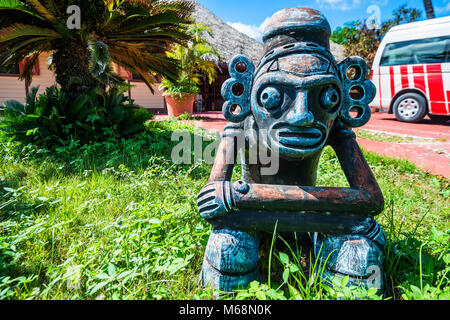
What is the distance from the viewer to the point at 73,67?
450 centimetres

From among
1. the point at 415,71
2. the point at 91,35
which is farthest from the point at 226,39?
the point at 91,35

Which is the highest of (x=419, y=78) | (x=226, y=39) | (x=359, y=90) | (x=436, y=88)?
(x=226, y=39)

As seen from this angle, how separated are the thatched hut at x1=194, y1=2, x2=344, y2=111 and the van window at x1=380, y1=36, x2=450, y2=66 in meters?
5.51

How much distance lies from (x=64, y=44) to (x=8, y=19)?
732 millimetres

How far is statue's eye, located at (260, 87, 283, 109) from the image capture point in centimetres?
123

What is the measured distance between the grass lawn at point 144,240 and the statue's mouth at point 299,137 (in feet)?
1.57

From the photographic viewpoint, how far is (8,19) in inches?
154

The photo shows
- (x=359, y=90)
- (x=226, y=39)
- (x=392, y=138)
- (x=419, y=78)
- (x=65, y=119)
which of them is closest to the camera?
(x=359, y=90)

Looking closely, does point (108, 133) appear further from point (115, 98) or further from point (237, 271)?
point (237, 271)

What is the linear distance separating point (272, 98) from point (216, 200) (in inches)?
20.4

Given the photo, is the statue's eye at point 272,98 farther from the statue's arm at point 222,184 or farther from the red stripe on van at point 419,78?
the red stripe on van at point 419,78

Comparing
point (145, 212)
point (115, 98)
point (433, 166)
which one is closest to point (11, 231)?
point (145, 212)

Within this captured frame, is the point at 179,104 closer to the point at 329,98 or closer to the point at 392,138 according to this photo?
the point at 392,138

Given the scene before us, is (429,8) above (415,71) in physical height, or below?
above
